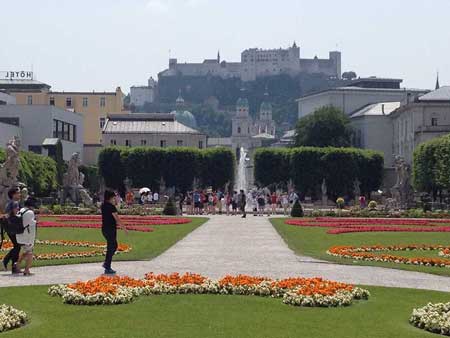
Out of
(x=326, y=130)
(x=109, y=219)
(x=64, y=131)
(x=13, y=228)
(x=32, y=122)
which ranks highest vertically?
(x=326, y=130)

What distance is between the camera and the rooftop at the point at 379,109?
12069cm

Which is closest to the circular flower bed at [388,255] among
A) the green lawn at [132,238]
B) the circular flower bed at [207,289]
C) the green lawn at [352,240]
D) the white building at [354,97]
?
the green lawn at [352,240]

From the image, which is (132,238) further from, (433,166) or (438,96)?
(438,96)

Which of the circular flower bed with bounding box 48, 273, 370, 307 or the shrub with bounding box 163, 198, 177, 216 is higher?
the shrub with bounding box 163, 198, 177, 216

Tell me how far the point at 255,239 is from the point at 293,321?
18416mm

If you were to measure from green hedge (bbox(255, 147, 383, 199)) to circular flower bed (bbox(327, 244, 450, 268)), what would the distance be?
59768mm

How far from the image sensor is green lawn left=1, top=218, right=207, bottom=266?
23078 millimetres

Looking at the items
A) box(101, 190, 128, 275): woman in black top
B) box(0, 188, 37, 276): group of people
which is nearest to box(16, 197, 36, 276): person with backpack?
box(0, 188, 37, 276): group of people

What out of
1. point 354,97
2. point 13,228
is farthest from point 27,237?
point 354,97

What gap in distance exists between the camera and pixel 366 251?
26.1 meters

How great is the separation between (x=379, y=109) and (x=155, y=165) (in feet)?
144

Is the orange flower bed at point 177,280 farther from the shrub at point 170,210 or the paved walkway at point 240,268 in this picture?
the shrub at point 170,210

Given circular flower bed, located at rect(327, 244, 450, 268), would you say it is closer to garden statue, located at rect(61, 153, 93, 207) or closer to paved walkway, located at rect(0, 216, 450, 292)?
paved walkway, located at rect(0, 216, 450, 292)

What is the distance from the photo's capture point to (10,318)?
12773 mm
